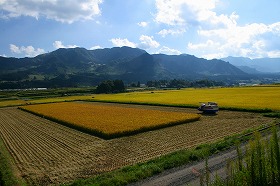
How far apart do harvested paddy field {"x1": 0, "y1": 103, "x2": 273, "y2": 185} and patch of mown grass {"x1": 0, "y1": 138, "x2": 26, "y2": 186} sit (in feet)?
1.64

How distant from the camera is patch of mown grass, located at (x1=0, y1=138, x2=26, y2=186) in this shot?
602 inches

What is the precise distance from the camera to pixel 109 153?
21109 mm

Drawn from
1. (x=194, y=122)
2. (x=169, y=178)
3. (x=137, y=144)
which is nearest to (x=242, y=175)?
(x=169, y=178)

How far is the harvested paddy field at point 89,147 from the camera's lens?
17297 millimetres

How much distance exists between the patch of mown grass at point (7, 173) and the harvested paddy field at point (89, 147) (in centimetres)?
50

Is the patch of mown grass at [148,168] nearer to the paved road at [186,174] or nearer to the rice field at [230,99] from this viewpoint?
the paved road at [186,174]

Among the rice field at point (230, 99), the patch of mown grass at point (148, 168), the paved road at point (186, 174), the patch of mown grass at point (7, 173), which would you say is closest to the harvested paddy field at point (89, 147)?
the patch of mown grass at point (7, 173)

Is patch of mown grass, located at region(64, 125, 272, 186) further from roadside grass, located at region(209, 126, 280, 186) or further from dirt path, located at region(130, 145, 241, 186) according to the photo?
roadside grass, located at region(209, 126, 280, 186)

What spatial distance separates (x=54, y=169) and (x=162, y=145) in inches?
350

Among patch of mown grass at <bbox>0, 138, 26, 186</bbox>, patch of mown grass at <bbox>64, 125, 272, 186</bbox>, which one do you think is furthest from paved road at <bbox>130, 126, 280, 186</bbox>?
patch of mown grass at <bbox>0, 138, 26, 186</bbox>

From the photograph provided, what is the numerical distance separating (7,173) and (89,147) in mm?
7442

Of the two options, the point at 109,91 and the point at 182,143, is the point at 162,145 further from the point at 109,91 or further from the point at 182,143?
the point at 109,91

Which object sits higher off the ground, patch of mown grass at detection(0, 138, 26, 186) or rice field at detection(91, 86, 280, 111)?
rice field at detection(91, 86, 280, 111)

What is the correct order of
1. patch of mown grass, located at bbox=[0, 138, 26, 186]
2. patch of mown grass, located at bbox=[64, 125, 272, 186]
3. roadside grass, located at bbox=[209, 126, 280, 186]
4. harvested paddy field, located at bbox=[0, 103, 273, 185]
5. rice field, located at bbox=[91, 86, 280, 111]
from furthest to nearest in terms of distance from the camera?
rice field, located at bbox=[91, 86, 280, 111]
harvested paddy field, located at bbox=[0, 103, 273, 185]
patch of mown grass, located at bbox=[0, 138, 26, 186]
patch of mown grass, located at bbox=[64, 125, 272, 186]
roadside grass, located at bbox=[209, 126, 280, 186]
